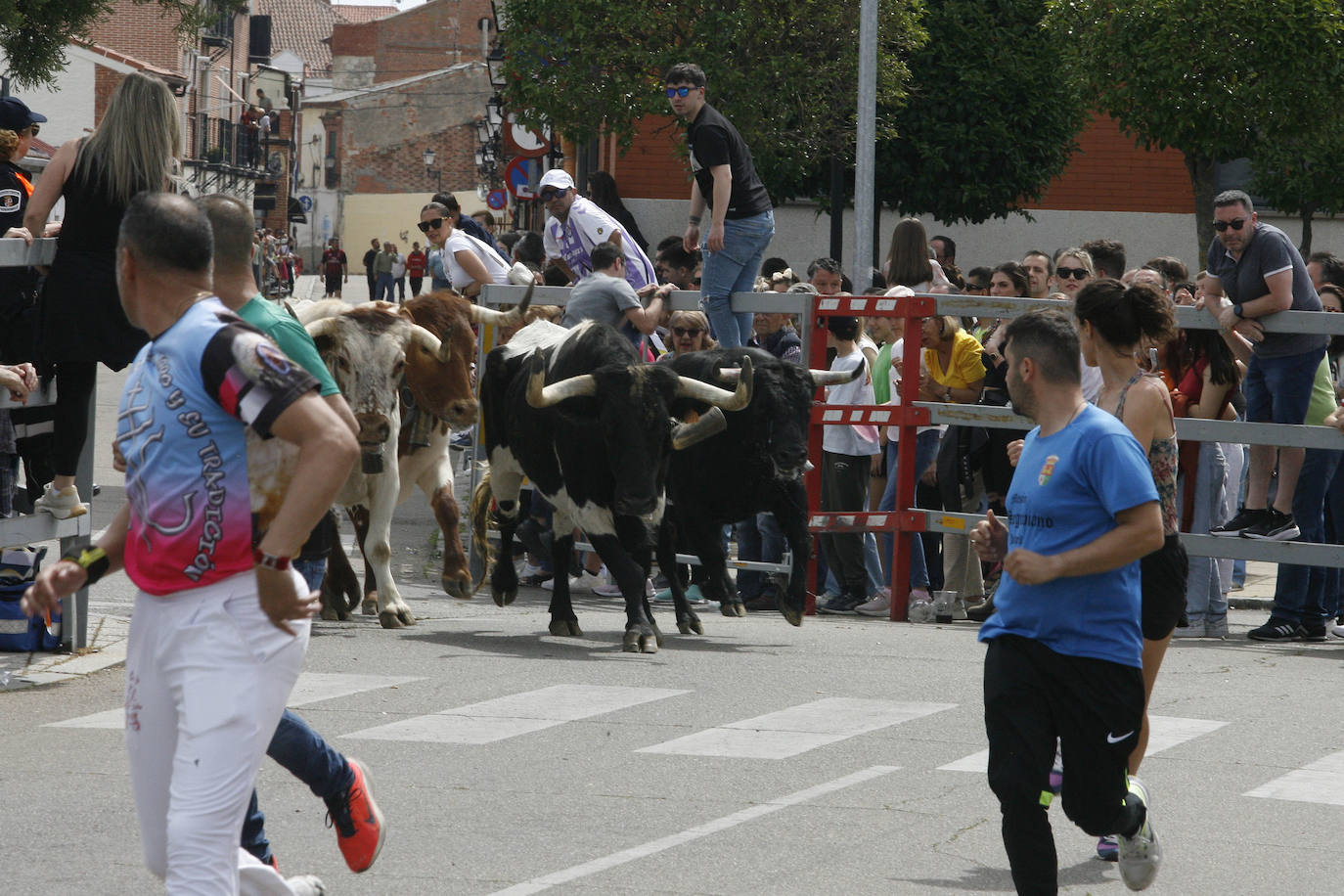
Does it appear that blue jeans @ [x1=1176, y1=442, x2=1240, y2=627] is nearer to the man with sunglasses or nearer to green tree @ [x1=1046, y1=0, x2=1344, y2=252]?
the man with sunglasses

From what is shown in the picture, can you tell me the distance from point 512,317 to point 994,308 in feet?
10.8

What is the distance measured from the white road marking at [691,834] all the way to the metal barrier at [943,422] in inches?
167

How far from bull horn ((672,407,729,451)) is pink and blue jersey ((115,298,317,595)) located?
620 cm

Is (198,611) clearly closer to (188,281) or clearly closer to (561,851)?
(188,281)

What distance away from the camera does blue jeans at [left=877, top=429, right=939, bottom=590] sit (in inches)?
485

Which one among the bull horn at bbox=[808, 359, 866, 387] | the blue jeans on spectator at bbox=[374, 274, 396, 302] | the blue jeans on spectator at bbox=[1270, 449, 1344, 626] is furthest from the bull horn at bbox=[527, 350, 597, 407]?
the blue jeans on spectator at bbox=[374, 274, 396, 302]

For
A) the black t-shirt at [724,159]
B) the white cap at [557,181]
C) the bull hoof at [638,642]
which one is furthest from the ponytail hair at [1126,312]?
the white cap at [557,181]

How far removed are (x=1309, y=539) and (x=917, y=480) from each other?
2.63 meters

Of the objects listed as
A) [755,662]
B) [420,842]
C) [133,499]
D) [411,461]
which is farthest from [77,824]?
[411,461]

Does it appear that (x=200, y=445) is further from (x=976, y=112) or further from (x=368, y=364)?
(x=976, y=112)

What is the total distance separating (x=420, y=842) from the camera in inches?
243

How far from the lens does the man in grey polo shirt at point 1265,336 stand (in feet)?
34.7

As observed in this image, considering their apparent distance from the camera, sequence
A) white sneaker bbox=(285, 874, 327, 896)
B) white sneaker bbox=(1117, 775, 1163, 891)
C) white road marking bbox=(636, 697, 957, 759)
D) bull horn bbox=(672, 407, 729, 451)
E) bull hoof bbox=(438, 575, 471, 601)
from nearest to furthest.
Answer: white sneaker bbox=(285, 874, 327, 896) < white sneaker bbox=(1117, 775, 1163, 891) < white road marking bbox=(636, 697, 957, 759) < bull horn bbox=(672, 407, 729, 451) < bull hoof bbox=(438, 575, 471, 601)

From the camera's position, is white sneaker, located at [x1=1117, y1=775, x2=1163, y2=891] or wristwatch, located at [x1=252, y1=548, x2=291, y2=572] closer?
wristwatch, located at [x1=252, y1=548, x2=291, y2=572]
